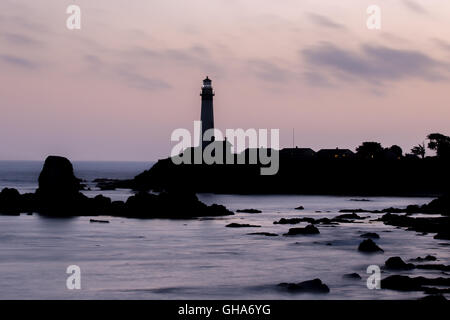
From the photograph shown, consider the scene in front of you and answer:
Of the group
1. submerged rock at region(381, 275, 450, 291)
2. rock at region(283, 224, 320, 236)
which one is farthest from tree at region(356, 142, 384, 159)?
submerged rock at region(381, 275, 450, 291)

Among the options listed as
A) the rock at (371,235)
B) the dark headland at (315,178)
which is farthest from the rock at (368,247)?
the dark headland at (315,178)

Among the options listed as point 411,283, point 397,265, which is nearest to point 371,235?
point 397,265

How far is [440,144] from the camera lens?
121375mm

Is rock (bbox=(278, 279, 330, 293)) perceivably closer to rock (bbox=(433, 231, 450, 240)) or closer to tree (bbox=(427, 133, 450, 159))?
rock (bbox=(433, 231, 450, 240))

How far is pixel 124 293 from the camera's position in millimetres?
26609

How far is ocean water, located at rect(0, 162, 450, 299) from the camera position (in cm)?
2727

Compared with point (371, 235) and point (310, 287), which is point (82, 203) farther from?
point (310, 287)

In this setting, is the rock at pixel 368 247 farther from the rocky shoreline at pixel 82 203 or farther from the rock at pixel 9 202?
the rock at pixel 9 202

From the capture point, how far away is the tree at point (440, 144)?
11781 cm

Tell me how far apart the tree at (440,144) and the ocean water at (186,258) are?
71236 millimetres

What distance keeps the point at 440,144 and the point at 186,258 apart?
93350 millimetres
